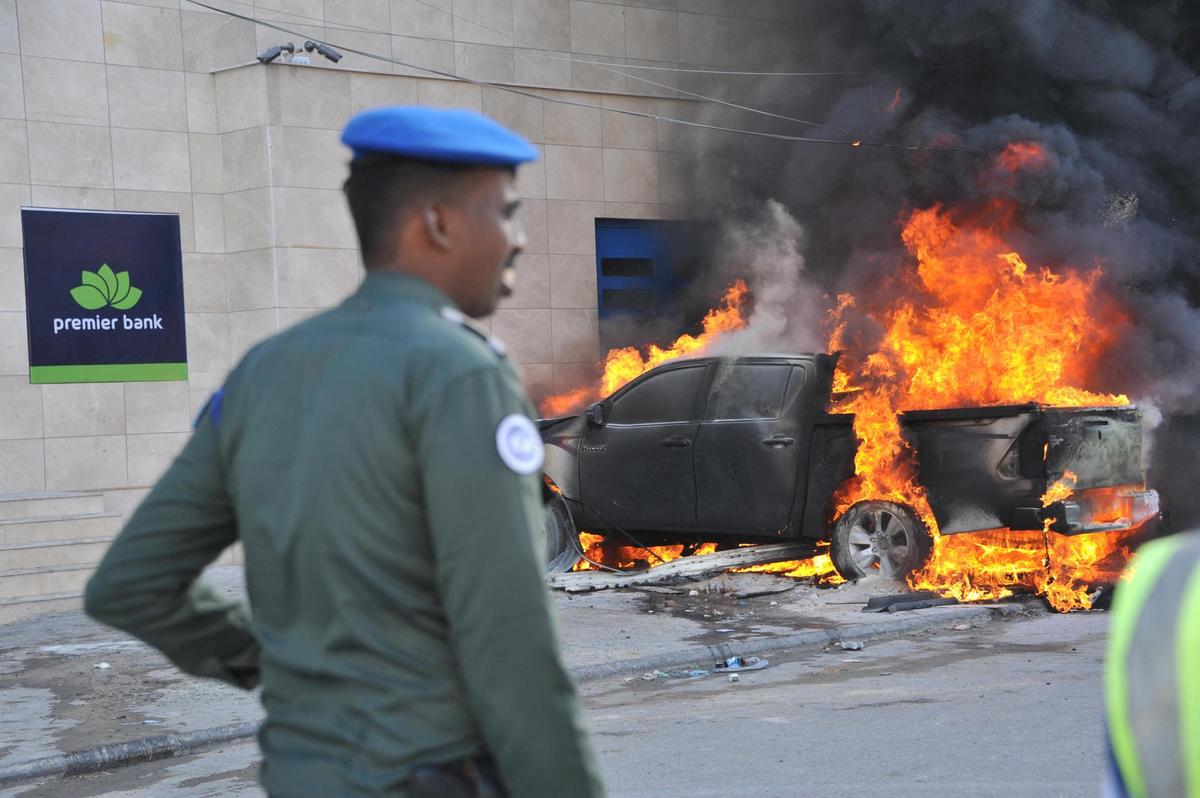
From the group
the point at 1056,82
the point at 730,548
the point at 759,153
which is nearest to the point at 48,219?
the point at 730,548

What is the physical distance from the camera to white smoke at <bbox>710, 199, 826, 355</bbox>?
16.8 meters

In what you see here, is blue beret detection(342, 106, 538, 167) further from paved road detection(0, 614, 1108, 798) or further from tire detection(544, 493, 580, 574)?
tire detection(544, 493, 580, 574)

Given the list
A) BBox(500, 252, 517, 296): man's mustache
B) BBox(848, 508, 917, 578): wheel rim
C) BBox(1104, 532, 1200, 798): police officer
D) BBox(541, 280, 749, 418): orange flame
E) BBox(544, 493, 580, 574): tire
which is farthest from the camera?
BBox(541, 280, 749, 418): orange flame

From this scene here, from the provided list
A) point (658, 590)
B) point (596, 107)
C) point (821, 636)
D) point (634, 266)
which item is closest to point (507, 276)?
point (821, 636)

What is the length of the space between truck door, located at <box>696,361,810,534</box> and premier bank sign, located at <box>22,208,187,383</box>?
5.65 meters

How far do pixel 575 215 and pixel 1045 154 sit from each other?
16.8ft

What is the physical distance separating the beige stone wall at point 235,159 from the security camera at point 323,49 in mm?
214

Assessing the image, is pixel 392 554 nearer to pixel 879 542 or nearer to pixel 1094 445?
pixel 1094 445

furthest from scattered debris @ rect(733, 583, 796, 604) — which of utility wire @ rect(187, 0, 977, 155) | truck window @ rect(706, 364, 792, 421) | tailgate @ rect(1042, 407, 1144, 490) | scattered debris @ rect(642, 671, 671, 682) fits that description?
utility wire @ rect(187, 0, 977, 155)

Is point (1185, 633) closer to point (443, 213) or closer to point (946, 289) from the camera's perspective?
point (443, 213)

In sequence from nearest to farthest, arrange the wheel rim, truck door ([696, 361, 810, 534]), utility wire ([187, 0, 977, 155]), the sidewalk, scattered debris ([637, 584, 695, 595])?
1. the sidewalk
2. the wheel rim
3. truck door ([696, 361, 810, 534])
4. scattered debris ([637, 584, 695, 595])
5. utility wire ([187, 0, 977, 155])

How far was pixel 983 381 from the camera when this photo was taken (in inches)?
478

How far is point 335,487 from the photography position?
2.09 meters

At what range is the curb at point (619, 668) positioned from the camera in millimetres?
7332
